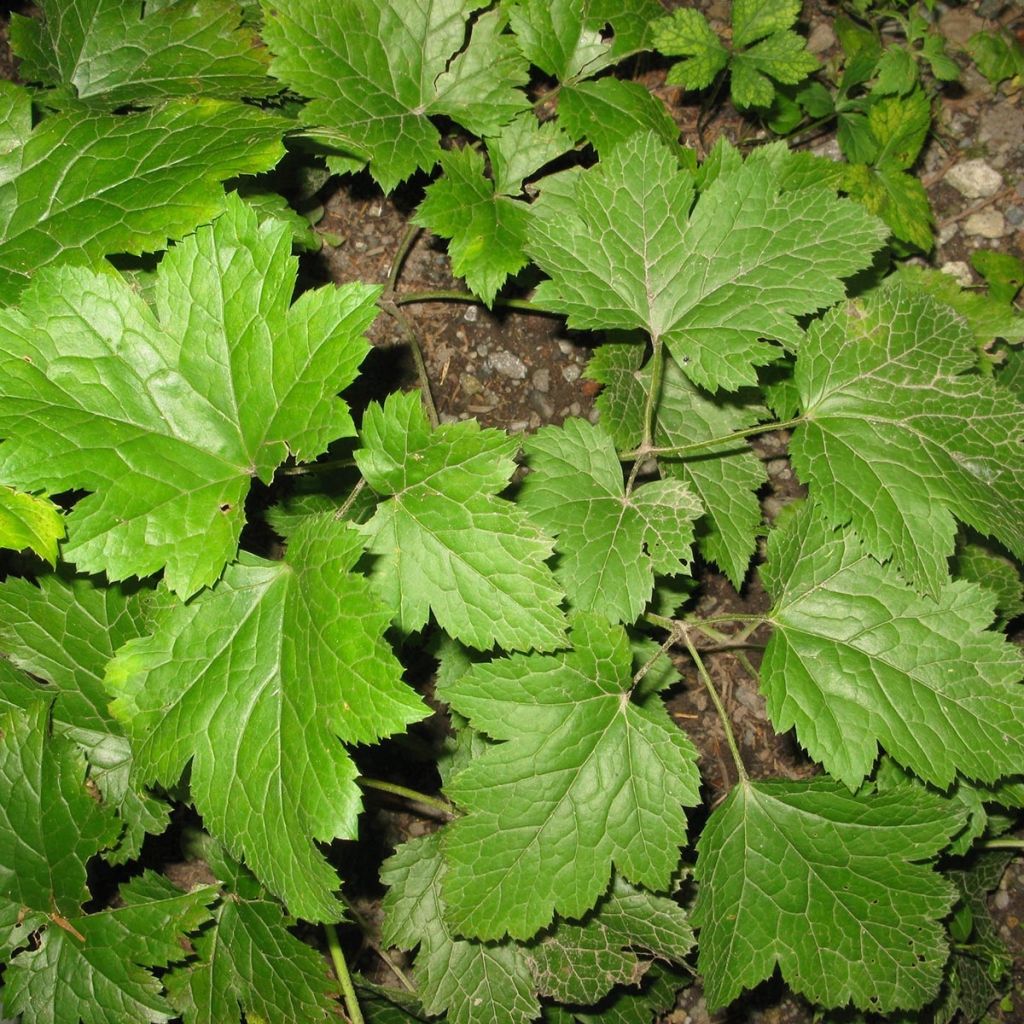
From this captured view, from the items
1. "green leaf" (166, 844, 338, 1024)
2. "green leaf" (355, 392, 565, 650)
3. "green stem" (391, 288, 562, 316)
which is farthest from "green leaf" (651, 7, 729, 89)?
"green leaf" (166, 844, 338, 1024)

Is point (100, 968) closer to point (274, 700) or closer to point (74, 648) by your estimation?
point (74, 648)

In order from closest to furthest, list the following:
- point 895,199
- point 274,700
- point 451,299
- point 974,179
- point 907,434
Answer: point 274,700 < point 907,434 < point 451,299 < point 895,199 < point 974,179

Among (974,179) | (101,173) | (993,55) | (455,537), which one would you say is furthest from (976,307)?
(101,173)

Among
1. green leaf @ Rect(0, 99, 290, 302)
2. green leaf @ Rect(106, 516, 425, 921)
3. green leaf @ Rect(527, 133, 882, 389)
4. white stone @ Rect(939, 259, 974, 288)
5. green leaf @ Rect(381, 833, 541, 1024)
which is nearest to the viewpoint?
green leaf @ Rect(106, 516, 425, 921)

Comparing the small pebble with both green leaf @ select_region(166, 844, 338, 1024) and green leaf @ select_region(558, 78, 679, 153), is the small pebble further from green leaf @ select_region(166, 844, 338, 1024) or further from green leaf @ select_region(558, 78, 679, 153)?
green leaf @ select_region(166, 844, 338, 1024)

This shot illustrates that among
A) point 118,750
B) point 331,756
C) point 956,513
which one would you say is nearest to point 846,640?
point 956,513

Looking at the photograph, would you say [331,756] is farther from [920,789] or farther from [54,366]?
[920,789]
